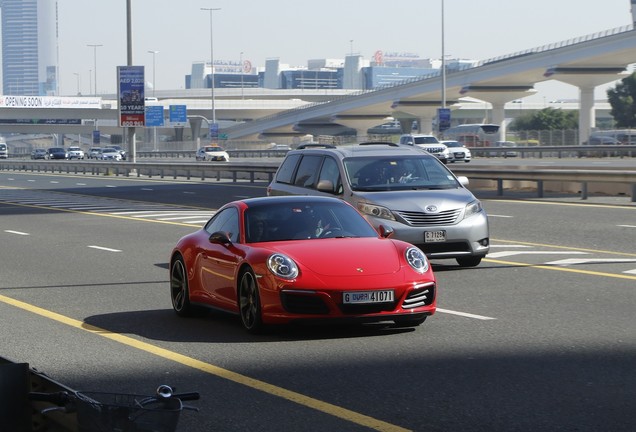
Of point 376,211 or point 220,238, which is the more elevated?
point 220,238

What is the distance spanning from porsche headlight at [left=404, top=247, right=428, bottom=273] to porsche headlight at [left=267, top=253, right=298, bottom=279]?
1067 mm

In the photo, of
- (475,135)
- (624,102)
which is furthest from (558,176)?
(624,102)

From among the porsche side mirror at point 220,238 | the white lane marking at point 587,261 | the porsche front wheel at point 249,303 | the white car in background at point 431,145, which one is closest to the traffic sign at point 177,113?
the white car in background at point 431,145

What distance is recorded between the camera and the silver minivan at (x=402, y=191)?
16625mm

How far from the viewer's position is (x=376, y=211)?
17.1 meters

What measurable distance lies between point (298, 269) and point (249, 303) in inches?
25.0

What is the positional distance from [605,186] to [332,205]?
23725 mm

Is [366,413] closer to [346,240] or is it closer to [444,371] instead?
Result: [444,371]

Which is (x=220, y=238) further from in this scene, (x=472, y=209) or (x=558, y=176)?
(x=558, y=176)

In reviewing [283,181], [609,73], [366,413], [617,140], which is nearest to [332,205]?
[366,413]

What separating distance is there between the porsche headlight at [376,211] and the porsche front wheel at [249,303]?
222 inches

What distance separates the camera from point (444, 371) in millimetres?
9266

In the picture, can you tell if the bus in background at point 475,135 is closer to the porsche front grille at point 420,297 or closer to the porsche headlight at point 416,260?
the porsche headlight at point 416,260

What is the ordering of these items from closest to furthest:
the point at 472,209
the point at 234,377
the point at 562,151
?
1. the point at 234,377
2. the point at 472,209
3. the point at 562,151
